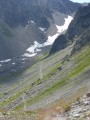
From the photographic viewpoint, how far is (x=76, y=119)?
76.4 ft

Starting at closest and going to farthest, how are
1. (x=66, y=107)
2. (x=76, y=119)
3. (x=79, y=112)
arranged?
(x=76, y=119)
(x=79, y=112)
(x=66, y=107)

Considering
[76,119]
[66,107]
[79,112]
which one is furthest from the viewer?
[66,107]

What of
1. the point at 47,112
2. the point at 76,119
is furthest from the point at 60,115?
the point at 76,119

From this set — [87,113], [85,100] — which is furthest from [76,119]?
[85,100]

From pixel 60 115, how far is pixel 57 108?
149cm

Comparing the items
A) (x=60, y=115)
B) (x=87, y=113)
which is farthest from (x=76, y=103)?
(x=87, y=113)

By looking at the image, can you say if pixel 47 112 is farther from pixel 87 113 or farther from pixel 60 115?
pixel 87 113

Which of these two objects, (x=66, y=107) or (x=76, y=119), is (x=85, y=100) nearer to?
(x=66, y=107)

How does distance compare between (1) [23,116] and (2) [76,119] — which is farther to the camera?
(1) [23,116]

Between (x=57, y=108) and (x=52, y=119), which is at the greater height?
(x=57, y=108)

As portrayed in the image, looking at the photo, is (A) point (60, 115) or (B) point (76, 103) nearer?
(A) point (60, 115)

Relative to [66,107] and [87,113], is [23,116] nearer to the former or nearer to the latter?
[66,107]

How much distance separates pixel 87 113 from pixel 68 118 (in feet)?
4.48

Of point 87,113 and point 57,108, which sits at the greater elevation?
point 57,108
